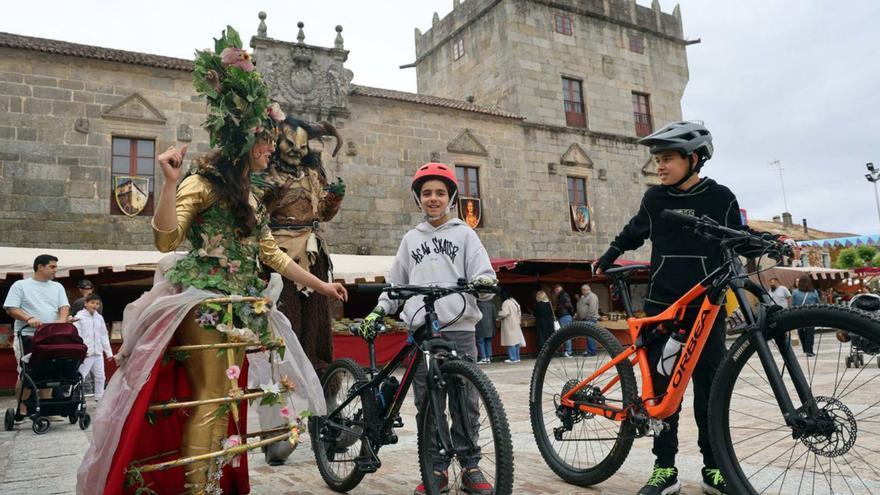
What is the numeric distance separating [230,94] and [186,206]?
1.85 feet

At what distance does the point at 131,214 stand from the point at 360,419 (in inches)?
505

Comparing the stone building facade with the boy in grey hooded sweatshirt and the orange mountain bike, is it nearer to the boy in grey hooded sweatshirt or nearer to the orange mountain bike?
the boy in grey hooded sweatshirt

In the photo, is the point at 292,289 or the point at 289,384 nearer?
the point at 289,384

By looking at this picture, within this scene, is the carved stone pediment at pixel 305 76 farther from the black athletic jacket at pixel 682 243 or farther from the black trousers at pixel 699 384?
the black trousers at pixel 699 384

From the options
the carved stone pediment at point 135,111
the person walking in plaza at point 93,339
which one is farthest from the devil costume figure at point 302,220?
the carved stone pediment at point 135,111

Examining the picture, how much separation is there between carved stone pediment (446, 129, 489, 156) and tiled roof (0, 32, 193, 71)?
24.1ft

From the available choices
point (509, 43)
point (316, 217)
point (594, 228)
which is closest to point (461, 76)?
point (509, 43)

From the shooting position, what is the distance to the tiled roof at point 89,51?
1348cm

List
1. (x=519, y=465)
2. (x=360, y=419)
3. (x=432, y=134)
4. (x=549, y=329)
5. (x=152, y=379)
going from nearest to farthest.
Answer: (x=152, y=379), (x=360, y=419), (x=519, y=465), (x=549, y=329), (x=432, y=134)

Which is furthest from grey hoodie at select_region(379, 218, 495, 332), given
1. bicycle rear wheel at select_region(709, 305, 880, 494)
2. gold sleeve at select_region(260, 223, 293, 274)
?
bicycle rear wheel at select_region(709, 305, 880, 494)

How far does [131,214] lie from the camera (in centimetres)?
1423

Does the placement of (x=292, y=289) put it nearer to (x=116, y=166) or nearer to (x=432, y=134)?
(x=116, y=166)

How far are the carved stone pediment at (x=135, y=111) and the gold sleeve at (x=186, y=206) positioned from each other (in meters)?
13.3

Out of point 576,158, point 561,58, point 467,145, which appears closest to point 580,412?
point 467,145
